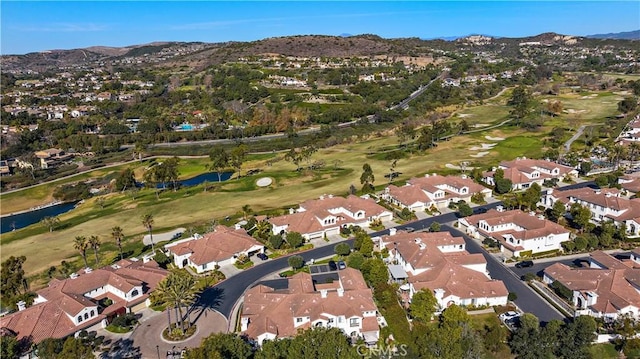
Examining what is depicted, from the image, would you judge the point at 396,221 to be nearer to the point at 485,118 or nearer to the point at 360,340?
the point at 360,340

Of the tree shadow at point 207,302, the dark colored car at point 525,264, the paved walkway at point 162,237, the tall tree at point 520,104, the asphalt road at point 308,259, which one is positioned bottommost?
the paved walkway at point 162,237

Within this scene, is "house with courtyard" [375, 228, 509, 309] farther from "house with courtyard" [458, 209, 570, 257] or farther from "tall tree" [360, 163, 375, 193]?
"tall tree" [360, 163, 375, 193]

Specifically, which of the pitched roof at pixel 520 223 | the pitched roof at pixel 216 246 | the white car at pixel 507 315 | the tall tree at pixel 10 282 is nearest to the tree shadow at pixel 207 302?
the pitched roof at pixel 216 246

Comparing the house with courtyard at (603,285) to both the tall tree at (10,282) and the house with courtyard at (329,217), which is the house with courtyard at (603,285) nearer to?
the house with courtyard at (329,217)

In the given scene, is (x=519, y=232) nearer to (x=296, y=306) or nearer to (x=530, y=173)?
(x=530, y=173)

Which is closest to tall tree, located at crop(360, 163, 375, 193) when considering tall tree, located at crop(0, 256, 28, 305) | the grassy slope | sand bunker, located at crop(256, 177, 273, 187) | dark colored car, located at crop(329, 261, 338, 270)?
the grassy slope

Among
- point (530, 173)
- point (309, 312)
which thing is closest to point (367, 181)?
Result: point (530, 173)

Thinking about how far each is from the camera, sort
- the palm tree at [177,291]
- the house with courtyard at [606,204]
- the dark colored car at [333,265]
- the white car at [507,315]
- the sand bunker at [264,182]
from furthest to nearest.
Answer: the sand bunker at [264,182]
the house with courtyard at [606,204]
the dark colored car at [333,265]
the white car at [507,315]
the palm tree at [177,291]
